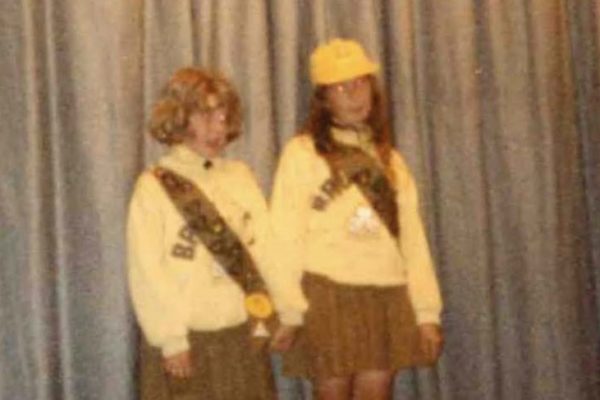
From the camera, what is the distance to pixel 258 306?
237cm

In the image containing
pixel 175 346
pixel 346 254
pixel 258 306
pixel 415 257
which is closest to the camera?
pixel 175 346

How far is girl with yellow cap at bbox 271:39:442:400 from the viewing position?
247cm

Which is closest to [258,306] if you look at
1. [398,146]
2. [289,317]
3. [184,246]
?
[289,317]

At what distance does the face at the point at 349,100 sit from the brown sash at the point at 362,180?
0.21 ft

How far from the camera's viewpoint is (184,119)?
2371mm

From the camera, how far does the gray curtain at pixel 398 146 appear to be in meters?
2.68

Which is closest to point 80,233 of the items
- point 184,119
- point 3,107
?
point 3,107

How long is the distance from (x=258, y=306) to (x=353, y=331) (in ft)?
0.76

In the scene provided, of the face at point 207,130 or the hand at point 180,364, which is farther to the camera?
the face at point 207,130

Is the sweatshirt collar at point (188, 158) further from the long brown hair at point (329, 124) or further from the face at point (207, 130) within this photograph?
the long brown hair at point (329, 124)

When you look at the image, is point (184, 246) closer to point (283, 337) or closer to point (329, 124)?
point (283, 337)

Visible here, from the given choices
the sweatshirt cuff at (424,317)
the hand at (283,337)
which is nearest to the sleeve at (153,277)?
the hand at (283,337)

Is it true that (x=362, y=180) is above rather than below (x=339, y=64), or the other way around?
below

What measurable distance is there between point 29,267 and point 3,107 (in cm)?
38
